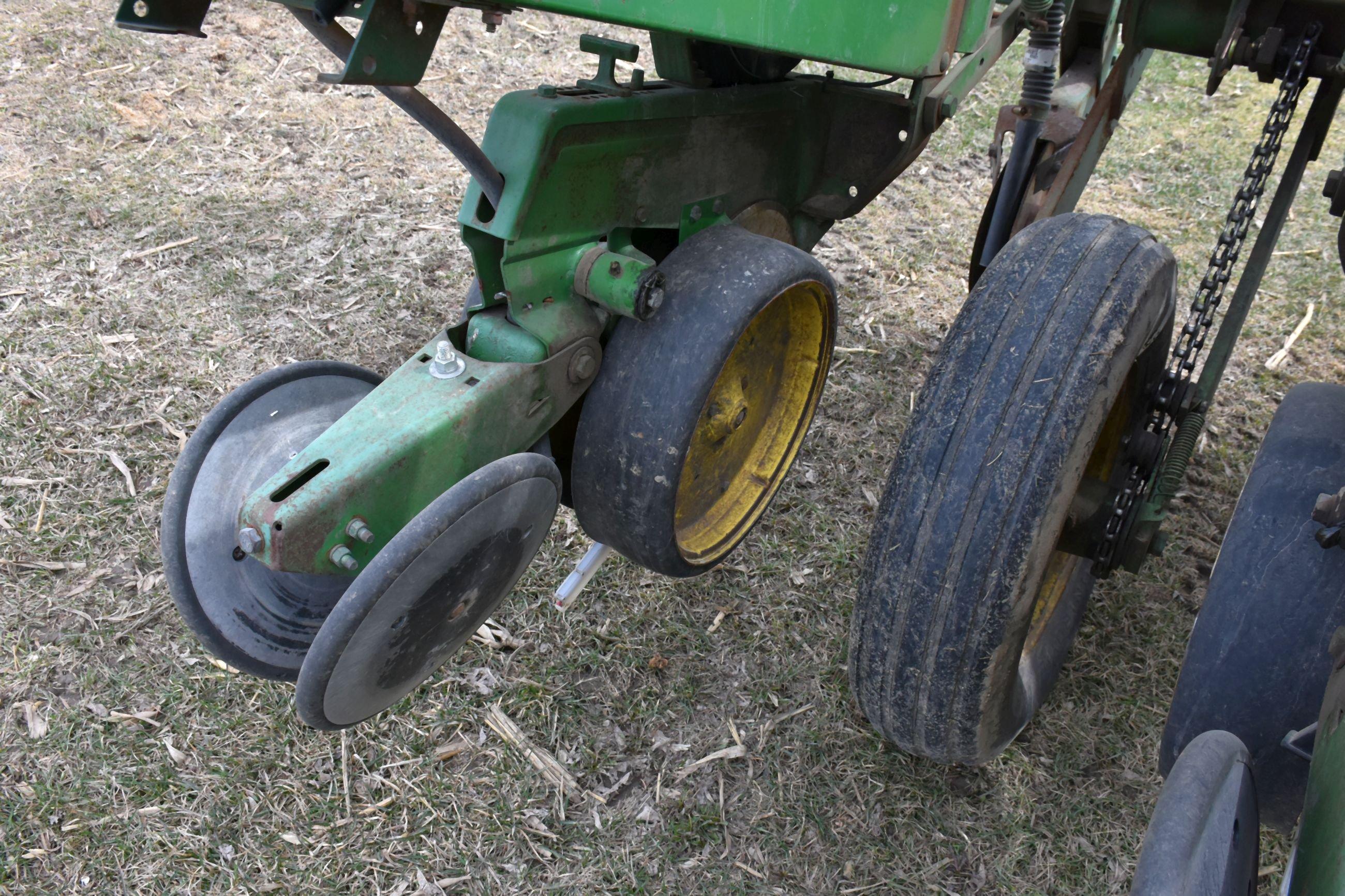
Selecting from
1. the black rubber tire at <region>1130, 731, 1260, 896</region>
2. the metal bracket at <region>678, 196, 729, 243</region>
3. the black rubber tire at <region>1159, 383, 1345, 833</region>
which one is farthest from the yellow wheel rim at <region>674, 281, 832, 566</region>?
the black rubber tire at <region>1130, 731, 1260, 896</region>

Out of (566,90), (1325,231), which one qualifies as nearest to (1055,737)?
(566,90)

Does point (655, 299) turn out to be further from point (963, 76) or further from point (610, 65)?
point (963, 76)

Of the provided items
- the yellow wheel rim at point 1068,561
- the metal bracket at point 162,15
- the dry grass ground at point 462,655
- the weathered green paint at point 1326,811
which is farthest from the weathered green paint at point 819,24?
the dry grass ground at point 462,655

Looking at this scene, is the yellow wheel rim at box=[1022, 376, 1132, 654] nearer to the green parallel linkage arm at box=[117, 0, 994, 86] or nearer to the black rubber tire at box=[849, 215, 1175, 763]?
the black rubber tire at box=[849, 215, 1175, 763]

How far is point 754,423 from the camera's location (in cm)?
262

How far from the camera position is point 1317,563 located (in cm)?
165

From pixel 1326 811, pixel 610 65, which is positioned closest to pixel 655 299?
pixel 610 65

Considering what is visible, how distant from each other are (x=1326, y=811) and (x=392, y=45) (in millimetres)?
1699

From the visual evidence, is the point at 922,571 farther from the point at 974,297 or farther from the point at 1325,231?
the point at 1325,231

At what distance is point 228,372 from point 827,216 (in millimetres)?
2093

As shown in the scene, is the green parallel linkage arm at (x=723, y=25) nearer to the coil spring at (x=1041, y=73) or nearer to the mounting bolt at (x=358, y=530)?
the mounting bolt at (x=358, y=530)

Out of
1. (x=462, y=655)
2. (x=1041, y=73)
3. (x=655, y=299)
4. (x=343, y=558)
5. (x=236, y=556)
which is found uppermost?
(x=1041, y=73)

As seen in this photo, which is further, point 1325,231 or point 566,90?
point 1325,231

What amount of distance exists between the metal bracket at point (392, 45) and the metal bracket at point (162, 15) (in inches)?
9.9
